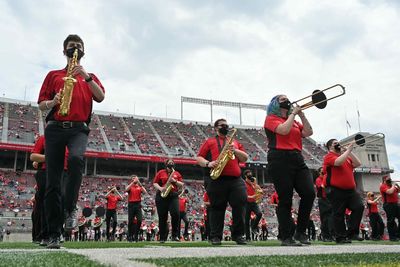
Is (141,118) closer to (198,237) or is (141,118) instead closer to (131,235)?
(198,237)

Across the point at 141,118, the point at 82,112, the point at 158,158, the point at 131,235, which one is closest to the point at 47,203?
the point at 82,112

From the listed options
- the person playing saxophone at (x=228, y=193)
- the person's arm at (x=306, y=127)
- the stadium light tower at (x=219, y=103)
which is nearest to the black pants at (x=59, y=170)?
the person playing saxophone at (x=228, y=193)

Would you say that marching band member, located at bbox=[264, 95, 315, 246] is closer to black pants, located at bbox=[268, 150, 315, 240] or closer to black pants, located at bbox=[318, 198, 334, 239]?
black pants, located at bbox=[268, 150, 315, 240]

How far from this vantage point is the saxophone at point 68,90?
4.42 m

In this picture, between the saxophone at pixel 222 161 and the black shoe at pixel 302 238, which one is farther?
the saxophone at pixel 222 161

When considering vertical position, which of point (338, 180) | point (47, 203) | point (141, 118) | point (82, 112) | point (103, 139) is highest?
point (141, 118)

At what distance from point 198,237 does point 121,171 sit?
17.9 m

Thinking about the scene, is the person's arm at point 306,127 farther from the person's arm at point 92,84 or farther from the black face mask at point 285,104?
the person's arm at point 92,84

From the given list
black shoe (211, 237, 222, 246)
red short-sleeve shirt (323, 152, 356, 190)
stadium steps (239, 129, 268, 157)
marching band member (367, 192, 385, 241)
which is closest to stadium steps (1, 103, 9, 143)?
stadium steps (239, 129, 268, 157)

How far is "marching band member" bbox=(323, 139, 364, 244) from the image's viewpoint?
704cm

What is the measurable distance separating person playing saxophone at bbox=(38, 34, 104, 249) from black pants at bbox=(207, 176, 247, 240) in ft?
8.50

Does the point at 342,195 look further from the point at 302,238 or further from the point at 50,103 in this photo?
the point at 50,103

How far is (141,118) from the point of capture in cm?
5556

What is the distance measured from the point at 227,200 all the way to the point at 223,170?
1.77ft
